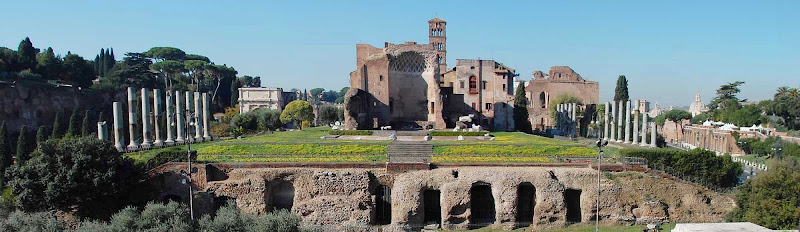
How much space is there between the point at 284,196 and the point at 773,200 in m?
22.6

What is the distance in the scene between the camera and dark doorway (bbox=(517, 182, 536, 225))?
25625 millimetres


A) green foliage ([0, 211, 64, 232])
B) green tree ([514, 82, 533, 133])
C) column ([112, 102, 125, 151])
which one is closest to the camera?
green foliage ([0, 211, 64, 232])

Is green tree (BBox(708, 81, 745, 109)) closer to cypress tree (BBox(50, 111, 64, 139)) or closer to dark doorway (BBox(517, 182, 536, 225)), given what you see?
dark doorway (BBox(517, 182, 536, 225))

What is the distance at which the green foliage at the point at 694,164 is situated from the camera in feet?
91.1

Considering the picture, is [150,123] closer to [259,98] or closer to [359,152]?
[359,152]

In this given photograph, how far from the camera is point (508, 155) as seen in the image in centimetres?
3041

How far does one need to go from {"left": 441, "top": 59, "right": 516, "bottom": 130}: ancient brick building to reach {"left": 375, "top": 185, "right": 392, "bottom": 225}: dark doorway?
103 ft

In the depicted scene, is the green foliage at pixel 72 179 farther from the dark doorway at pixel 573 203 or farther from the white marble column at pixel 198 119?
the dark doorway at pixel 573 203

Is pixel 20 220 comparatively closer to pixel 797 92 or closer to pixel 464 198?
pixel 464 198

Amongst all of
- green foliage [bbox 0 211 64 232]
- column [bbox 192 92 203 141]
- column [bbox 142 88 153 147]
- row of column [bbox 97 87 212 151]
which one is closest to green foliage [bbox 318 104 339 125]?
row of column [bbox 97 87 212 151]

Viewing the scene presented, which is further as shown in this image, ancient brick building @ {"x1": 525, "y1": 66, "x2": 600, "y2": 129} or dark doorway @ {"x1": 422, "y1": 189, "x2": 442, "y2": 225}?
ancient brick building @ {"x1": 525, "y1": 66, "x2": 600, "y2": 129}

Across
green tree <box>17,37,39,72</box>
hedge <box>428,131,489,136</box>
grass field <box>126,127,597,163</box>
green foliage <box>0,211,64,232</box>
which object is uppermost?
green tree <box>17,37,39,72</box>

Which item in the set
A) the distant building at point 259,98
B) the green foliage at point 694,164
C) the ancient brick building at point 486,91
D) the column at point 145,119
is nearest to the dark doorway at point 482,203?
the green foliage at point 694,164

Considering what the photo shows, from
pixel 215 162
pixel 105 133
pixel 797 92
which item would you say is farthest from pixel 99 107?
pixel 797 92
